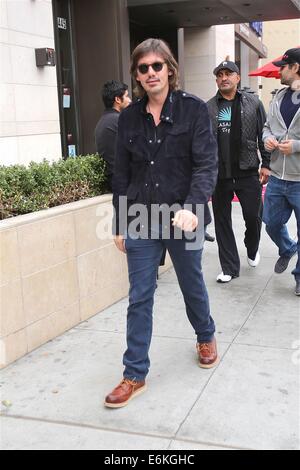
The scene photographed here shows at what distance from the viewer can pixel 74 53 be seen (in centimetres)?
915

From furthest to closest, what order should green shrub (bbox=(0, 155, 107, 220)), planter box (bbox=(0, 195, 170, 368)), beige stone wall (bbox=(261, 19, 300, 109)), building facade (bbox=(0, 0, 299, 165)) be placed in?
beige stone wall (bbox=(261, 19, 300, 109)), building facade (bbox=(0, 0, 299, 165)), green shrub (bbox=(0, 155, 107, 220)), planter box (bbox=(0, 195, 170, 368))

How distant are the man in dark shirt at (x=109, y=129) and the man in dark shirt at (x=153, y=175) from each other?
1.79 meters

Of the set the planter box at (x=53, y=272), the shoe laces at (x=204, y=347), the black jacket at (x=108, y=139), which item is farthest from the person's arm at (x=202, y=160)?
the black jacket at (x=108, y=139)

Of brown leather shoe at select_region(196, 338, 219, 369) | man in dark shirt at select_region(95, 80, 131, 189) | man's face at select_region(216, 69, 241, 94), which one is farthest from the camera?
man in dark shirt at select_region(95, 80, 131, 189)

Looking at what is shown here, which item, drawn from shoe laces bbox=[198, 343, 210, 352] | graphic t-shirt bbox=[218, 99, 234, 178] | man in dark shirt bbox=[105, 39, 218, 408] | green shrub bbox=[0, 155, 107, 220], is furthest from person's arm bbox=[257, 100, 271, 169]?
shoe laces bbox=[198, 343, 210, 352]

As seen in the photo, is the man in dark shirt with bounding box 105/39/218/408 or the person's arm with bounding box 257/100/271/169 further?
the person's arm with bounding box 257/100/271/169

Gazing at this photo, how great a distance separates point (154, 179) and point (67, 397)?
1.37m

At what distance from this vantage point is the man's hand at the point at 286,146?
493cm

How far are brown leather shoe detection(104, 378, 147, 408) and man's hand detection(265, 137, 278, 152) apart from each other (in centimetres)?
252

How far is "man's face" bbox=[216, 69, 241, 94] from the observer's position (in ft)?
17.2

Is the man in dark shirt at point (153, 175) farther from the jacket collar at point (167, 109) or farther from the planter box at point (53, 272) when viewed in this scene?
the planter box at point (53, 272)

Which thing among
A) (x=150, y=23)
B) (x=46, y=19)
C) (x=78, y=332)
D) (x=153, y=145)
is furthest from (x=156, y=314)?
(x=150, y=23)

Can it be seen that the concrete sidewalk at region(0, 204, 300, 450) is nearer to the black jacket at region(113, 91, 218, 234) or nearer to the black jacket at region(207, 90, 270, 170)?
the black jacket at region(113, 91, 218, 234)
